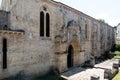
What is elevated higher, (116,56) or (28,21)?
(28,21)

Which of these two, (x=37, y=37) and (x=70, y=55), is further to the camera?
(x=70, y=55)

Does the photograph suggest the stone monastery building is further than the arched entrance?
No

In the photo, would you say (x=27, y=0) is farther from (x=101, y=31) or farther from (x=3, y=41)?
(x=101, y=31)

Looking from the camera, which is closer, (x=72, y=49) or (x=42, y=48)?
(x=42, y=48)

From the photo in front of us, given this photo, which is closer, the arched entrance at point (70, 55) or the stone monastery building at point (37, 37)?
the stone monastery building at point (37, 37)

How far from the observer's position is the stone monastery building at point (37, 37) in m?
11.9

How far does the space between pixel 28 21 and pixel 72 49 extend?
884cm

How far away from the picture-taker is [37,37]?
14203 millimetres

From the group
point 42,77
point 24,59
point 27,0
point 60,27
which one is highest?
point 27,0

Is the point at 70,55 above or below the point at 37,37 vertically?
below

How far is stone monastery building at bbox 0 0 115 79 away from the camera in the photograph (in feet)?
39.2

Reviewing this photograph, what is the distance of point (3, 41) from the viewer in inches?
453

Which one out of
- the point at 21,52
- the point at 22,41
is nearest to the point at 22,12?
the point at 22,41

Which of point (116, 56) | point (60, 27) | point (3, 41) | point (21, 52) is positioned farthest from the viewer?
point (116, 56)
